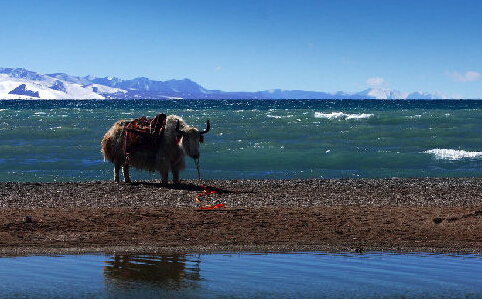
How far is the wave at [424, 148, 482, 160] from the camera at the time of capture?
27.5 metres

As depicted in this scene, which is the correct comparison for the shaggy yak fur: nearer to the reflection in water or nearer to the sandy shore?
the sandy shore

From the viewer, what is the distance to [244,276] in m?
7.73

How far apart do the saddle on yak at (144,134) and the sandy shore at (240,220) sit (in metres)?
1.46

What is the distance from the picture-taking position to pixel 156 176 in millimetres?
21203

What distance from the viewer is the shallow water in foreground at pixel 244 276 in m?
7.03

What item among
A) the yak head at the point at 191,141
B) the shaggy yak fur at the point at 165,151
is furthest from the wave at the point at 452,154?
the yak head at the point at 191,141

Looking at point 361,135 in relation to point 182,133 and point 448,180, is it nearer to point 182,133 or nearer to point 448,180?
point 448,180

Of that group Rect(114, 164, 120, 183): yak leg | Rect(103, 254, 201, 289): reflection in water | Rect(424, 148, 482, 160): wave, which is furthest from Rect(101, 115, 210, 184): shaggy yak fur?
Rect(424, 148, 482, 160): wave

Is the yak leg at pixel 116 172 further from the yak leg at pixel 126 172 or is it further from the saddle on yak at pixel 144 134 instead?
the saddle on yak at pixel 144 134

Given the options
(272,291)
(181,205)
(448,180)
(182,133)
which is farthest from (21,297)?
(448,180)

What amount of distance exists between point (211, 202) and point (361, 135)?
27574 mm

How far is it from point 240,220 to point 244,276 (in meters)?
3.36

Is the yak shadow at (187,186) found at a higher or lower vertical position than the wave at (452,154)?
lower

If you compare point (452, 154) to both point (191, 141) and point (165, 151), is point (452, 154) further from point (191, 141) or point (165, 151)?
point (191, 141)
